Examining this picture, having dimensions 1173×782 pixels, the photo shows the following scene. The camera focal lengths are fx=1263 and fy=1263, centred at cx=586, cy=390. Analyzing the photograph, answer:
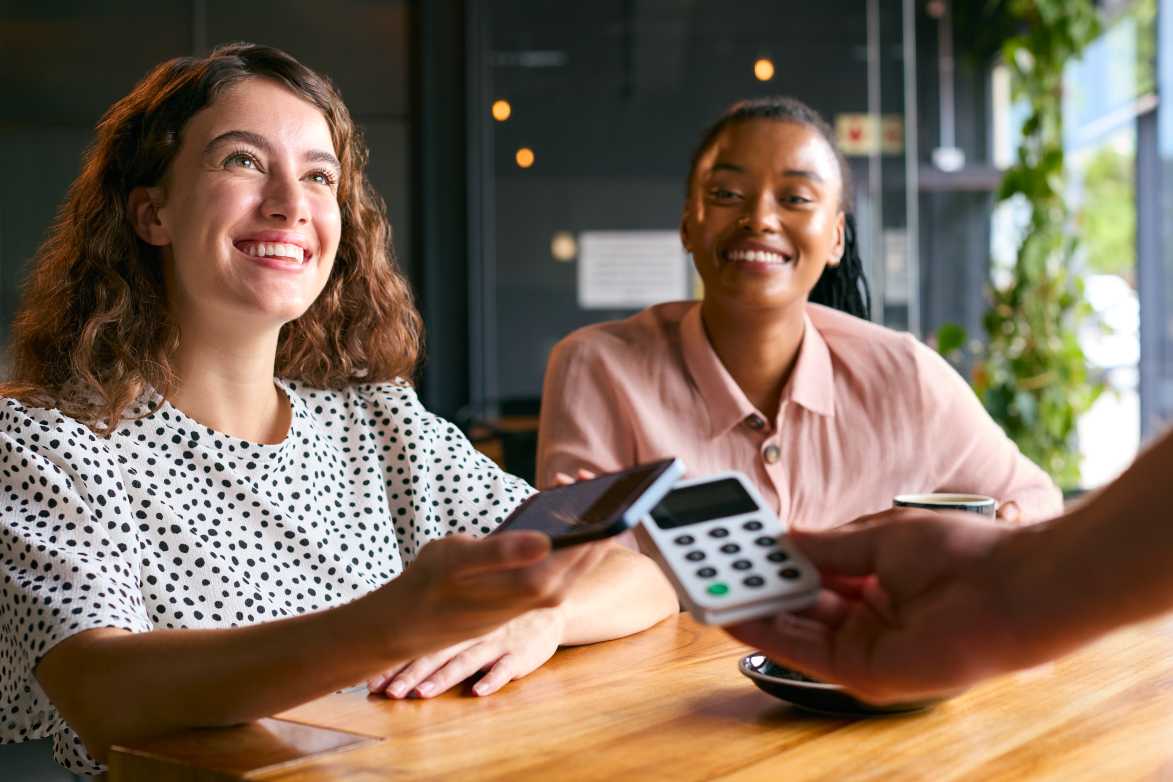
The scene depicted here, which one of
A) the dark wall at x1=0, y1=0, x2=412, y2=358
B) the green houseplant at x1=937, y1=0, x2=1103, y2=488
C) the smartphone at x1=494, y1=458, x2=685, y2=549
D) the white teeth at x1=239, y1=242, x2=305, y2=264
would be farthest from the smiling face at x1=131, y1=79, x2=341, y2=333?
the green houseplant at x1=937, y1=0, x2=1103, y2=488

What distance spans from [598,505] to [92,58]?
457cm

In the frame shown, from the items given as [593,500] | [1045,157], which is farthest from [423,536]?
[1045,157]

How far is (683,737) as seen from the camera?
109 centimetres

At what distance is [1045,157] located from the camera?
512 cm

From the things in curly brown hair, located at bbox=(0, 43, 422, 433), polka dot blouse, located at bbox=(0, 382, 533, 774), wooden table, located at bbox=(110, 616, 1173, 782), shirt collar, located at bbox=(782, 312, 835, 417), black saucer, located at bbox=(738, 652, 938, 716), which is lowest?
wooden table, located at bbox=(110, 616, 1173, 782)

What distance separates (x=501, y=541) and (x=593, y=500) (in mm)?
129

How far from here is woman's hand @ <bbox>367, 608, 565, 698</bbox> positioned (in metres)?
1.25

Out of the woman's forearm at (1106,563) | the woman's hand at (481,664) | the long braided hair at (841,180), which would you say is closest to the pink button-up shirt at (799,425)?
the long braided hair at (841,180)

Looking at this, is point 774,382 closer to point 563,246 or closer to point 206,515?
point 206,515

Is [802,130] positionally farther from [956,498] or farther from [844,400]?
[956,498]

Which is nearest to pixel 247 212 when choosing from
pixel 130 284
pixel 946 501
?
pixel 130 284

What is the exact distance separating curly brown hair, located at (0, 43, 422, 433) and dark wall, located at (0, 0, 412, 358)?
127 inches

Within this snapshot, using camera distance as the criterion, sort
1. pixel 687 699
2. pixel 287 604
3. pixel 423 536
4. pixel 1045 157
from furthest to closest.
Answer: pixel 1045 157
pixel 423 536
pixel 287 604
pixel 687 699

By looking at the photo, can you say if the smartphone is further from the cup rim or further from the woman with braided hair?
the woman with braided hair
